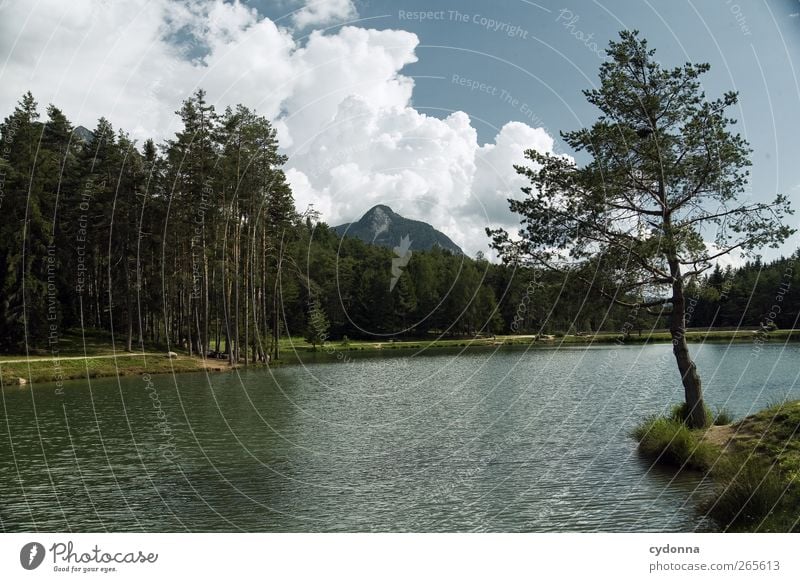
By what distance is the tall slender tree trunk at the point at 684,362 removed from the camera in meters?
17.3

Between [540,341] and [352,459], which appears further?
[540,341]

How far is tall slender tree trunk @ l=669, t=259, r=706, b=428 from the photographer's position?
56.8 ft

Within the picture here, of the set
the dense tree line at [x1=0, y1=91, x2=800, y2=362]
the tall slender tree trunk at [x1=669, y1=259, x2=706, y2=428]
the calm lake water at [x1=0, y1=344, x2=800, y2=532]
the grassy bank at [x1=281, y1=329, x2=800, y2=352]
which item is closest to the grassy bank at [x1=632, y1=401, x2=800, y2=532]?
the tall slender tree trunk at [x1=669, y1=259, x2=706, y2=428]

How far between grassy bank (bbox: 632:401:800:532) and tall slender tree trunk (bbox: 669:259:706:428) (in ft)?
1.29

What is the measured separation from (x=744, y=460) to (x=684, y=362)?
6.14m

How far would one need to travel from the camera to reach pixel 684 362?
17.5 metres

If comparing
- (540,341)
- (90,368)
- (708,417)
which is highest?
(90,368)

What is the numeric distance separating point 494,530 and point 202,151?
43132mm

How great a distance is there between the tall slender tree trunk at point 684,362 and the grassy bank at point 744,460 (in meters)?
0.39

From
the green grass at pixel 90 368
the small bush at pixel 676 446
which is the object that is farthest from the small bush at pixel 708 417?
the green grass at pixel 90 368

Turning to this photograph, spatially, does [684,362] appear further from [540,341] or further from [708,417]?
[540,341]

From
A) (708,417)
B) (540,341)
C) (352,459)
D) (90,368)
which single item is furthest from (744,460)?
(540,341)

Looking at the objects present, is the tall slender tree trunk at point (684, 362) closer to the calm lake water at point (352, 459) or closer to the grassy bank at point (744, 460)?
the grassy bank at point (744, 460)
